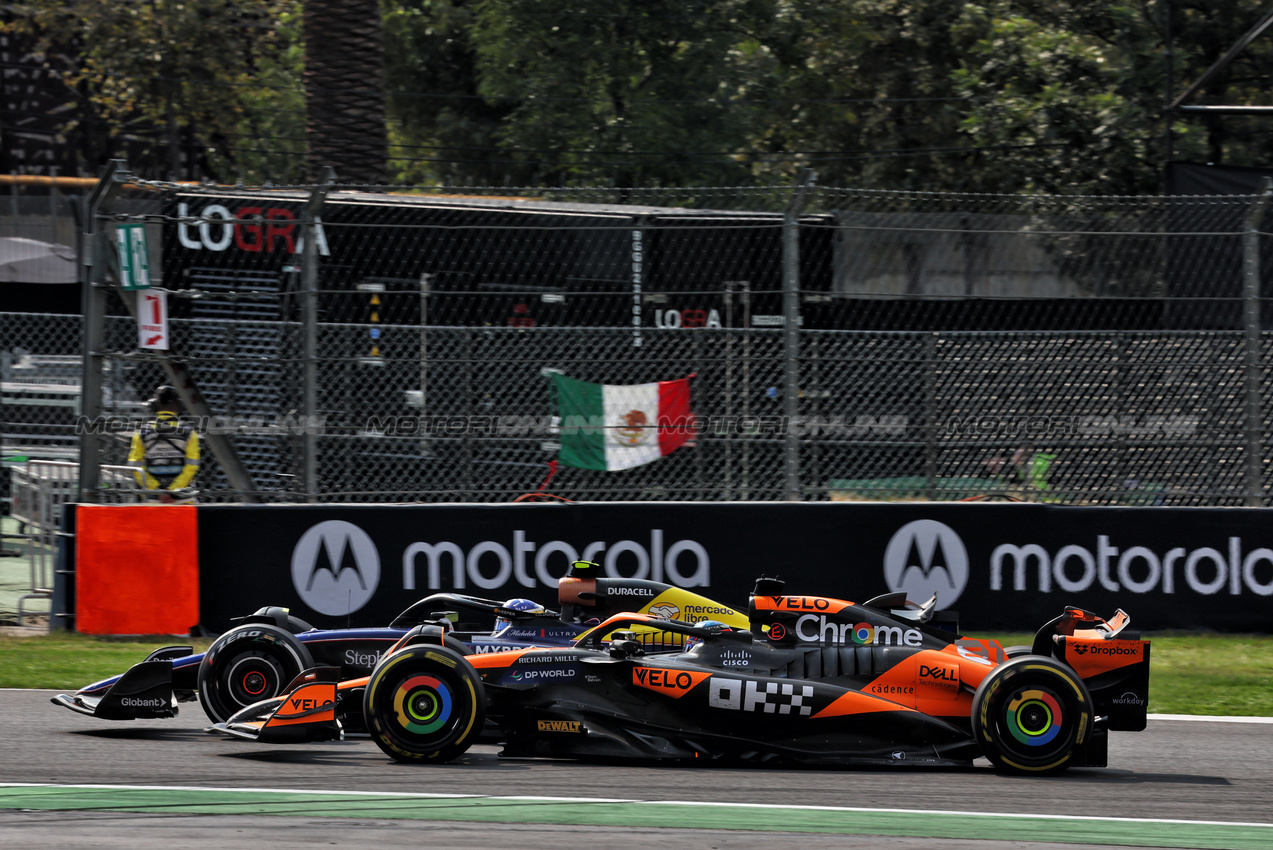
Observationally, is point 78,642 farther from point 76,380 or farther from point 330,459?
point 76,380

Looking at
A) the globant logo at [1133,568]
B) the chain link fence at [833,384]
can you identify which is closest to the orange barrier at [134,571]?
the chain link fence at [833,384]


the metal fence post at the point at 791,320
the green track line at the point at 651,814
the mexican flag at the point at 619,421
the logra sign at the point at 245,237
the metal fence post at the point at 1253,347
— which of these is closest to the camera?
the green track line at the point at 651,814

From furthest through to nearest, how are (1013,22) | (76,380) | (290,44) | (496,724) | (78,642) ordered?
(290,44), (1013,22), (76,380), (78,642), (496,724)

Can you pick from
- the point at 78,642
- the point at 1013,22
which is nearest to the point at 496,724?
the point at 78,642

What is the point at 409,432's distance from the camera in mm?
9562

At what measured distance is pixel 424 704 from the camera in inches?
226

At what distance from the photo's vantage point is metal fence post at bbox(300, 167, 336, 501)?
29.0 ft

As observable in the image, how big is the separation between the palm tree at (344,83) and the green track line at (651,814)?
8.43 m

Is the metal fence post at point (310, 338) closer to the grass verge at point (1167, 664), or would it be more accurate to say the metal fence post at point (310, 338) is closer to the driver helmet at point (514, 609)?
the grass verge at point (1167, 664)

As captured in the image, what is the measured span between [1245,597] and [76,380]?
1080 centimetres

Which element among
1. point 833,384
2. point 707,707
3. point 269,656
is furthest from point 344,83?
point 707,707

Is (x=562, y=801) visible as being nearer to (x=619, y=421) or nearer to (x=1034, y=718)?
(x=1034, y=718)

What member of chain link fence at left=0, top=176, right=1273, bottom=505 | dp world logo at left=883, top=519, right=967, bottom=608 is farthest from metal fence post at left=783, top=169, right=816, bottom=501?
dp world logo at left=883, top=519, right=967, bottom=608

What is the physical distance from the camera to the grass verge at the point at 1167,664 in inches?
303
